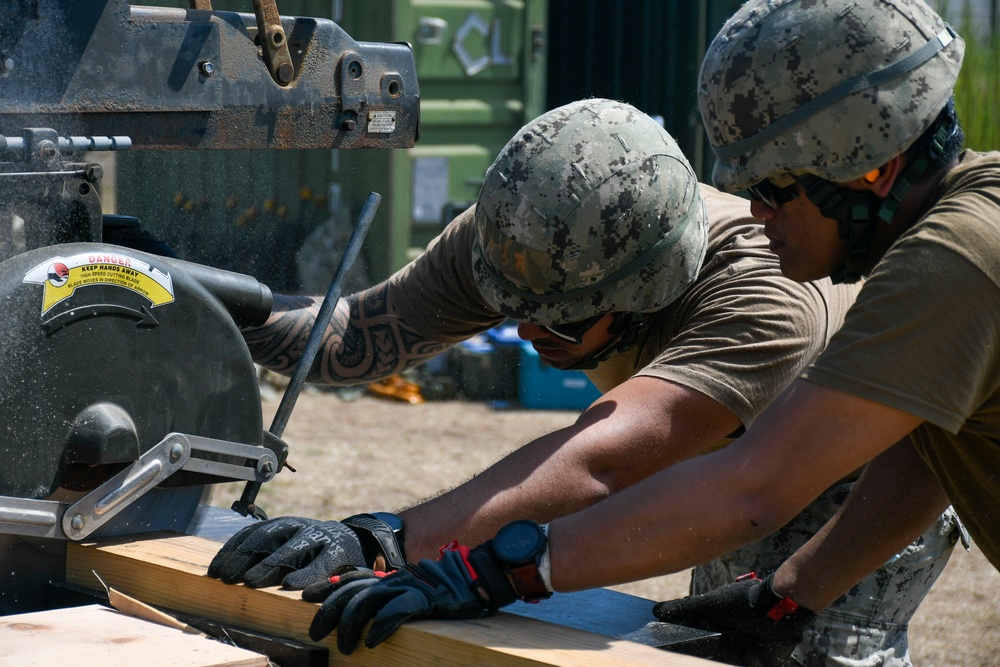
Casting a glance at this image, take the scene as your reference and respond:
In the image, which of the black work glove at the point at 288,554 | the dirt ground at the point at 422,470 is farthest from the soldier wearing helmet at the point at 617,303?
the dirt ground at the point at 422,470

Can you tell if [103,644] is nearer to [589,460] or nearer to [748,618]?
[589,460]

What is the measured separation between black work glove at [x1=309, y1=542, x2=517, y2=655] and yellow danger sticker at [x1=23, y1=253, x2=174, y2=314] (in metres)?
0.59

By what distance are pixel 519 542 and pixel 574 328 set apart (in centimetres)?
70

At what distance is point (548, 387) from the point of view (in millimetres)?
7312

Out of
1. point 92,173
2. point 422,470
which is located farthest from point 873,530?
point 422,470

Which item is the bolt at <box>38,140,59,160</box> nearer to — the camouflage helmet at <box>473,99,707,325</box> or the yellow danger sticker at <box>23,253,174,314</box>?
the yellow danger sticker at <box>23,253,174,314</box>

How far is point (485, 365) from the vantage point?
7484 millimetres

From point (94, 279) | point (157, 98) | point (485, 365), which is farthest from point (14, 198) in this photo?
point (485, 365)

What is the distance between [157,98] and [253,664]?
100 cm

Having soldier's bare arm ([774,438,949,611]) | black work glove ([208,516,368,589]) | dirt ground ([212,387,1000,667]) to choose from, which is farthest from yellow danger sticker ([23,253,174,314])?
dirt ground ([212,387,1000,667])

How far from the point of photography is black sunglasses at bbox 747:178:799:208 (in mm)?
2010

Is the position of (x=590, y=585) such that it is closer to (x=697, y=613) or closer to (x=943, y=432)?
(x=697, y=613)

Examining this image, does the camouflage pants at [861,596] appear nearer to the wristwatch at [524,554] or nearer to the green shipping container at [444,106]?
the wristwatch at [524,554]

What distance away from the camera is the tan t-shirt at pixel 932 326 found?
1609 mm
